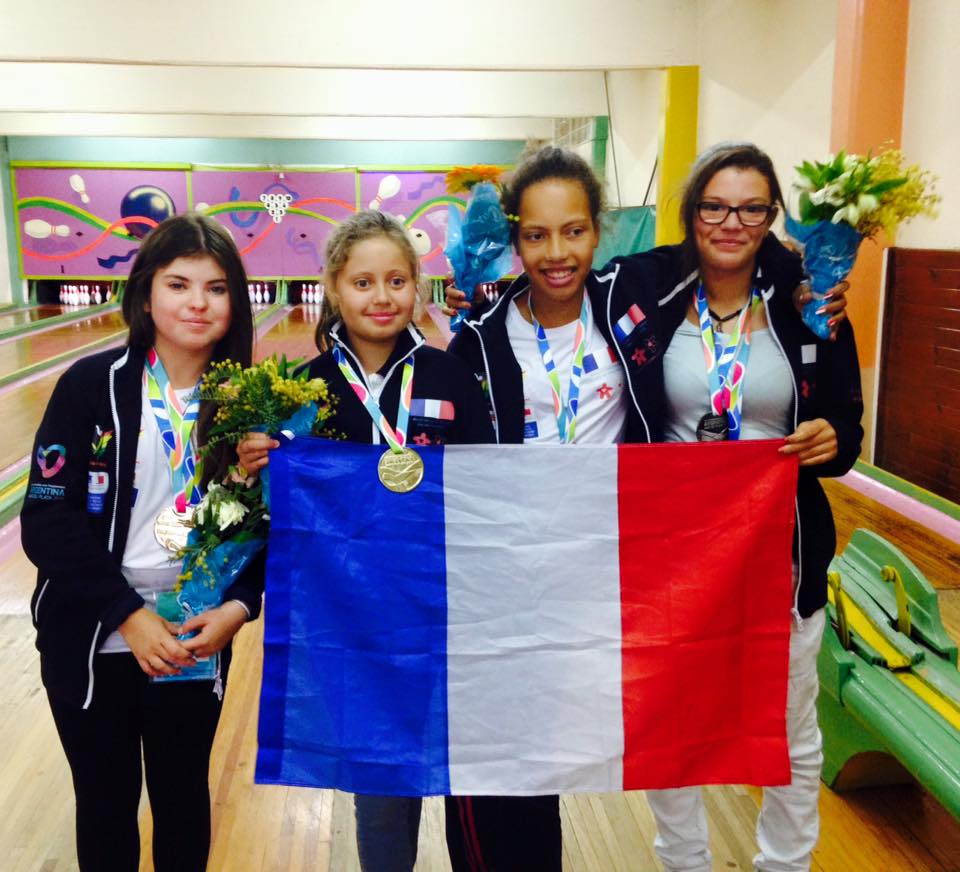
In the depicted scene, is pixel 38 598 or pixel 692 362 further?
pixel 692 362

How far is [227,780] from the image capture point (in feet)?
8.23

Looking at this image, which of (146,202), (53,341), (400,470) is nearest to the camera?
(400,470)

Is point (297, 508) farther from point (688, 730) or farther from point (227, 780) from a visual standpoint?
point (227, 780)

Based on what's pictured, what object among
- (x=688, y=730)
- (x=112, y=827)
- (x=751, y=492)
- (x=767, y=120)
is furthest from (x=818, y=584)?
(x=767, y=120)

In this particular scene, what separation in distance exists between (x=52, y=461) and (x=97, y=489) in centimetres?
8

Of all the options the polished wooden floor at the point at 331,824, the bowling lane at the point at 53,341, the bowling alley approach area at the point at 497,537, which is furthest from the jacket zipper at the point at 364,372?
the bowling lane at the point at 53,341

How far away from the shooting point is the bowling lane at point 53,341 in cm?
887

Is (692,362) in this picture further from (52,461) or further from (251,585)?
(52,461)

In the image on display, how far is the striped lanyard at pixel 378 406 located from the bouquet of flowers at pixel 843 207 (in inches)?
29.0

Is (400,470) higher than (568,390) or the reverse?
the reverse

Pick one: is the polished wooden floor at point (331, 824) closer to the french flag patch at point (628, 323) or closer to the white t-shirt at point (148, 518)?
the white t-shirt at point (148, 518)

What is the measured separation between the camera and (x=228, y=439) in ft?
5.23

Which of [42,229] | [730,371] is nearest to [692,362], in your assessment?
[730,371]

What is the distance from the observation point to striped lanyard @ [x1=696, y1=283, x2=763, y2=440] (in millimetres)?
1717
